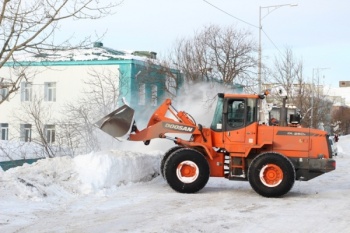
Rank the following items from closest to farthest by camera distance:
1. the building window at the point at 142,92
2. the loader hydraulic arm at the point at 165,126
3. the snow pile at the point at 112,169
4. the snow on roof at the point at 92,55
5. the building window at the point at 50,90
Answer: the snow on roof at the point at 92,55 < the snow pile at the point at 112,169 < the loader hydraulic arm at the point at 165,126 < the building window at the point at 142,92 < the building window at the point at 50,90

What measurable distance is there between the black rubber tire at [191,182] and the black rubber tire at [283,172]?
3.59 ft

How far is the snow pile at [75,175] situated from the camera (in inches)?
418

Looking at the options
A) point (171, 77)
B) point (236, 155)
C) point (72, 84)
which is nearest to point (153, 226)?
point (236, 155)

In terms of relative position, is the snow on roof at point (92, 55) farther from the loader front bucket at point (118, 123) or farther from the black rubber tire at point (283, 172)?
the black rubber tire at point (283, 172)

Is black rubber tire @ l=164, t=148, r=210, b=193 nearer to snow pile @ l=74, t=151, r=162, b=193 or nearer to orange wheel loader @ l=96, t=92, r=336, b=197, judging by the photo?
orange wheel loader @ l=96, t=92, r=336, b=197

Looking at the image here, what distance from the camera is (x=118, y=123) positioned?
43.6 ft

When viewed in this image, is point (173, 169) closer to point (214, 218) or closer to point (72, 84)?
point (214, 218)

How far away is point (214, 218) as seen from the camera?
9758mm

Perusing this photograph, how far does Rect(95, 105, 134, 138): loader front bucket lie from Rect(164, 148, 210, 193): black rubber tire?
1398 millimetres

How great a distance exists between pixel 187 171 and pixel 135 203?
214cm

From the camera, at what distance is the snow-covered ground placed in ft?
29.5

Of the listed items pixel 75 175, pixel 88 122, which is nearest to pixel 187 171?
pixel 75 175

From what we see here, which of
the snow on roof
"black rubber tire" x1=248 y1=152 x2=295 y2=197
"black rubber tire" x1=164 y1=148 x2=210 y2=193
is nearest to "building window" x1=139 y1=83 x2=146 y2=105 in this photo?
the snow on roof

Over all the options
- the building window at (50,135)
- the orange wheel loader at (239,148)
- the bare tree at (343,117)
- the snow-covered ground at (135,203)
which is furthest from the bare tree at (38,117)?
the bare tree at (343,117)
